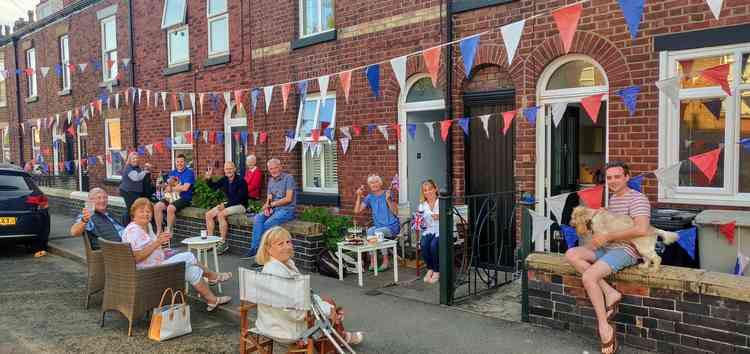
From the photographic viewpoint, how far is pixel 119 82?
50.3 feet

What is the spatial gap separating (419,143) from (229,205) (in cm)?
343

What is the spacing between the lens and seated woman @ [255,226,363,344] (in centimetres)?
437

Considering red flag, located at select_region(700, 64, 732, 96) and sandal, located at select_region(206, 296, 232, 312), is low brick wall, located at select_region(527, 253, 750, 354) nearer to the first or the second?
red flag, located at select_region(700, 64, 732, 96)

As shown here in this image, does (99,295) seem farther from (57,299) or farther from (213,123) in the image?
(213,123)

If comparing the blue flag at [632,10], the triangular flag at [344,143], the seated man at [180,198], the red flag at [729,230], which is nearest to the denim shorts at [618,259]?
the red flag at [729,230]

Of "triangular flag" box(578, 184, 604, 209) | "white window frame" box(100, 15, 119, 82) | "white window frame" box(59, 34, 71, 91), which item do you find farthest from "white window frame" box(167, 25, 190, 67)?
"triangular flag" box(578, 184, 604, 209)

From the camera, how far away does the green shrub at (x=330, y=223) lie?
828 cm

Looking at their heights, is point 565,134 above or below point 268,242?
above

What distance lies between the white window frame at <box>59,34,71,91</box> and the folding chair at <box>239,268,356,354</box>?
16.2 m

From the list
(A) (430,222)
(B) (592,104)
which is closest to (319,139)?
(A) (430,222)

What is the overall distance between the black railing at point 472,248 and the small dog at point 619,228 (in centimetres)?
121

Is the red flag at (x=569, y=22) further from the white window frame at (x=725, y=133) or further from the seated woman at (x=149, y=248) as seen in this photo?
the seated woman at (x=149, y=248)

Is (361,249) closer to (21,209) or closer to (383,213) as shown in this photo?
(383,213)

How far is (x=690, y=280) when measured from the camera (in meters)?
4.43
